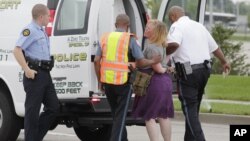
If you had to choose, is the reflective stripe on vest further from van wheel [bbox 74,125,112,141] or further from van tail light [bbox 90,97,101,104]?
van wheel [bbox 74,125,112,141]

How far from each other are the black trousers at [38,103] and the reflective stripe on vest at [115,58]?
65 cm

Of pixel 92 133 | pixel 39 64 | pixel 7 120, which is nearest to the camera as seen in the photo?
pixel 39 64

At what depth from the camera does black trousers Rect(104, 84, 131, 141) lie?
9648mm

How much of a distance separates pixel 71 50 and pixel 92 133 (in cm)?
198

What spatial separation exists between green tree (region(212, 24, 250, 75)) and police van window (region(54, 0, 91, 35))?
14149mm

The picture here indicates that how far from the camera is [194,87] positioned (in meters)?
10.0

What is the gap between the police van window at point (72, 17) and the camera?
33.2ft

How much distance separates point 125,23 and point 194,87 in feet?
3.87

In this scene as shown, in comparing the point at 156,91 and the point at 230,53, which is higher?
the point at 156,91

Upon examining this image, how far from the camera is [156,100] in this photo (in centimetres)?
968

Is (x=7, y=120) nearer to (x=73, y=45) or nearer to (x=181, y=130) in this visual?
(x=73, y=45)

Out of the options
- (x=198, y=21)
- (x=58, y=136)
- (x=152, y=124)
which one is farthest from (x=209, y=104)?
(x=152, y=124)

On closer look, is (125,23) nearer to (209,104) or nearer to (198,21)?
(198,21)

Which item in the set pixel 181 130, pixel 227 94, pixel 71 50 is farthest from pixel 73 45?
pixel 227 94
